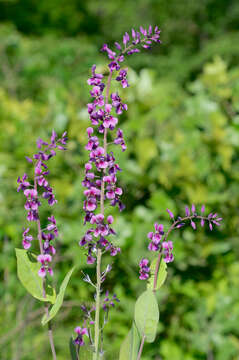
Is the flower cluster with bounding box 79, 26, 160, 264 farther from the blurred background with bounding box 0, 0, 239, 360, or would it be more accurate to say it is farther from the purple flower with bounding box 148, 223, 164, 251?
the blurred background with bounding box 0, 0, 239, 360

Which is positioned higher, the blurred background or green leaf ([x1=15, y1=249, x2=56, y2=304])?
the blurred background

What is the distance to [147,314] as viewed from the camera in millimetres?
876

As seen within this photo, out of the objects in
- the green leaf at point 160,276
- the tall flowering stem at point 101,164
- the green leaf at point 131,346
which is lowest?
the green leaf at point 131,346

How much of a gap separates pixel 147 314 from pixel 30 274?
255 mm

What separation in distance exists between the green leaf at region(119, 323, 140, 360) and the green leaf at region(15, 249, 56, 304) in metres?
0.18

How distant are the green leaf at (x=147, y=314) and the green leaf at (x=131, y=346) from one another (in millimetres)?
13

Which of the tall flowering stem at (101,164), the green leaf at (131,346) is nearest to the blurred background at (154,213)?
the green leaf at (131,346)

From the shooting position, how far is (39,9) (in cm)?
2089

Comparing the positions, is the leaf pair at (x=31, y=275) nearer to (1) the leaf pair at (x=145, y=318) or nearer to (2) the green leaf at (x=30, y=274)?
(2) the green leaf at (x=30, y=274)

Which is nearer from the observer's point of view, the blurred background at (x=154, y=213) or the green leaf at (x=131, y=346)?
the green leaf at (x=131, y=346)

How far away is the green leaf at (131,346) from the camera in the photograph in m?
0.89

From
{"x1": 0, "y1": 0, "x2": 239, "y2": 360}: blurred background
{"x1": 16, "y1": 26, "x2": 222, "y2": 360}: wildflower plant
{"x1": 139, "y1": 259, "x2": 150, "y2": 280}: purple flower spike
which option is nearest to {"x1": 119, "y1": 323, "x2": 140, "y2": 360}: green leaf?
{"x1": 16, "y1": 26, "x2": 222, "y2": 360}: wildflower plant

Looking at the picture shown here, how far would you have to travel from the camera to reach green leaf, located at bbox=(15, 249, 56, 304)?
2.97 feet

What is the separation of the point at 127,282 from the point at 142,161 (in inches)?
25.4
